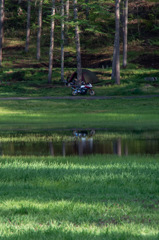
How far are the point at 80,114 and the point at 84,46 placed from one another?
42033 millimetres

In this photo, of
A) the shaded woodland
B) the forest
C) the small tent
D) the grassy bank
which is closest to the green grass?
the grassy bank

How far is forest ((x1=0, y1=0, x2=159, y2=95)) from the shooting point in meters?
46.0

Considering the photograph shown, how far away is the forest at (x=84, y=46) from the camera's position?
46.0 m

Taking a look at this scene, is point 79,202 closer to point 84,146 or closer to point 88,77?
point 84,146

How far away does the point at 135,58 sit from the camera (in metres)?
59.3

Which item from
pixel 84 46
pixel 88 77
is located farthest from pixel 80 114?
pixel 84 46

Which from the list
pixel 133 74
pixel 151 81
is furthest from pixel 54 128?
pixel 133 74

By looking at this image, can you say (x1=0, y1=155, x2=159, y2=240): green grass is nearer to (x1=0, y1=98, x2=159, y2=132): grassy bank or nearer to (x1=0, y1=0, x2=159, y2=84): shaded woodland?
(x1=0, y1=98, x2=159, y2=132): grassy bank

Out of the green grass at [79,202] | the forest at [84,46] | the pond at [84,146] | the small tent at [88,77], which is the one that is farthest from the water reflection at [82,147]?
the small tent at [88,77]

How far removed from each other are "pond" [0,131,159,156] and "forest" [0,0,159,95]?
20468mm

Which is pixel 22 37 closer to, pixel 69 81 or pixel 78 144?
pixel 69 81

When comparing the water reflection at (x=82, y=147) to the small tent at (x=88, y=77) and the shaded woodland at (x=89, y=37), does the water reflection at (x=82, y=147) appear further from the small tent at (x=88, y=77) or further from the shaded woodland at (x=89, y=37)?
the shaded woodland at (x=89, y=37)

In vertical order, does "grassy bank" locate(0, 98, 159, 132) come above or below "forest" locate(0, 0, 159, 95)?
below

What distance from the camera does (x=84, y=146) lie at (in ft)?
54.3
